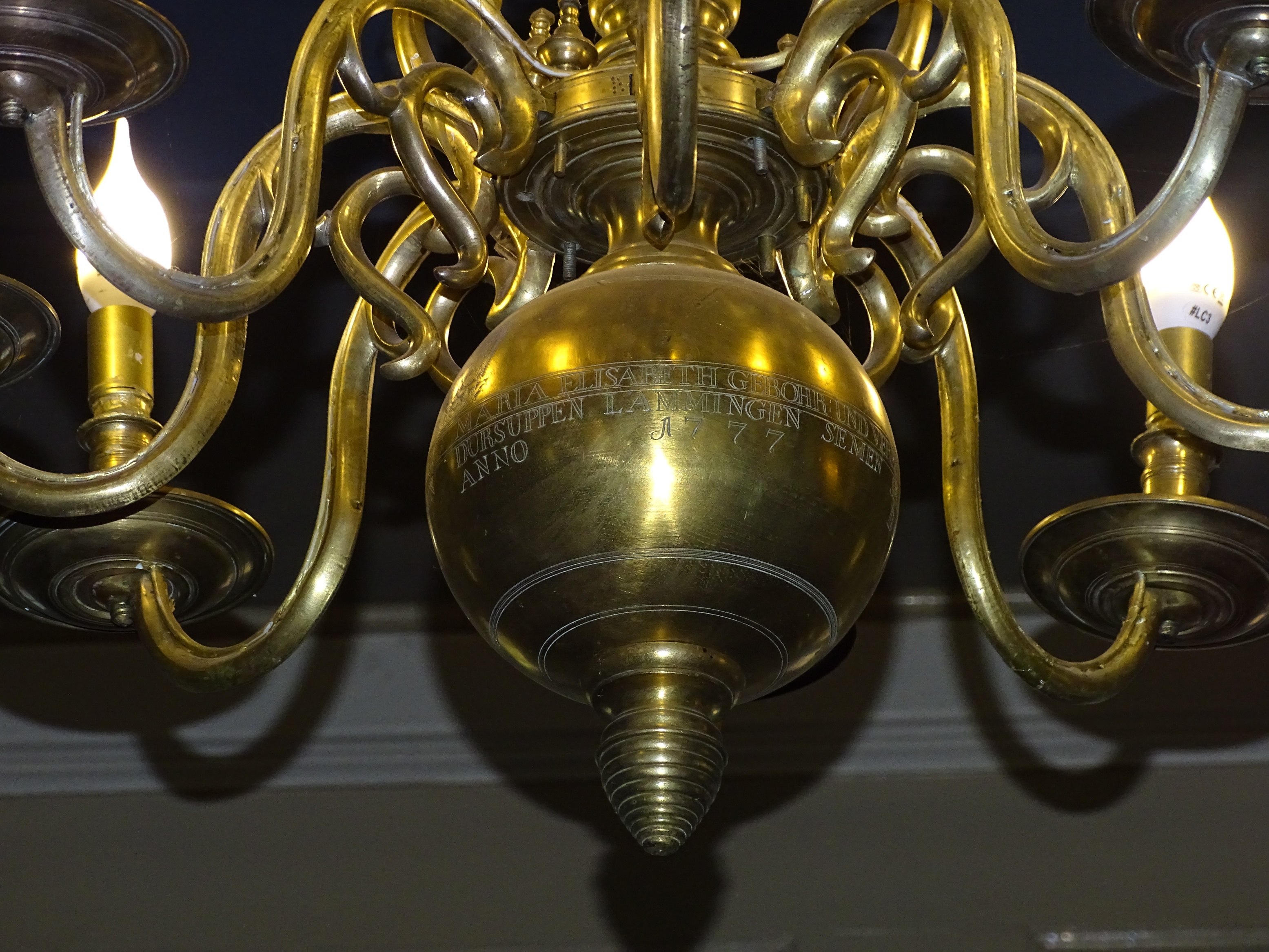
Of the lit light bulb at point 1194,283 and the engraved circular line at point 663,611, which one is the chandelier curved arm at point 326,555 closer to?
the engraved circular line at point 663,611

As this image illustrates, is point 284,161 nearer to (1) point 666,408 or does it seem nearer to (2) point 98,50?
(2) point 98,50

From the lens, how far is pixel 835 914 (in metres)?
2.75

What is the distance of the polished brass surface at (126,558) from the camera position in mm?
1246

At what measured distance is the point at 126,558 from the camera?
127 centimetres

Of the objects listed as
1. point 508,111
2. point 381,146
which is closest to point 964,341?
point 508,111

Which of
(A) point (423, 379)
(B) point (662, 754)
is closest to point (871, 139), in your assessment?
(B) point (662, 754)

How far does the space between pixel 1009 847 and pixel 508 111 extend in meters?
1.90

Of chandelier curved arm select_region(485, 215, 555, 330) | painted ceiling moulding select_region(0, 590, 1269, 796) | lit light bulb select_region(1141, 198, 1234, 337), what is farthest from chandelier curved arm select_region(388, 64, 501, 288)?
painted ceiling moulding select_region(0, 590, 1269, 796)

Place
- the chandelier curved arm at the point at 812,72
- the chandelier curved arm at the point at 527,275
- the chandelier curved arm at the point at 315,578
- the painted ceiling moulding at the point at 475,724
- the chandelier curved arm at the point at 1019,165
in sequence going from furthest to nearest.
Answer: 1. the painted ceiling moulding at the point at 475,724
2. the chandelier curved arm at the point at 527,275
3. the chandelier curved arm at the point at 315,578
4. the chandelier curved arm at the point at 812,72
5. the chandelier curved arm at the point at 1019,165

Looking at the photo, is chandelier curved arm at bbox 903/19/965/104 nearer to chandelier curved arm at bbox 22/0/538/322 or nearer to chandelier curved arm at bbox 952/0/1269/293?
chandelier curved arm at bbox 952/0/1269/293

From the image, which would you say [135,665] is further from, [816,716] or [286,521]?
[816,716]

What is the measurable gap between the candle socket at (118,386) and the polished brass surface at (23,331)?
28 millimetres

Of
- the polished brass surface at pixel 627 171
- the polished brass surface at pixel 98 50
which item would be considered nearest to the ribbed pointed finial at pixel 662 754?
the polished brass surface at pixel 627 171

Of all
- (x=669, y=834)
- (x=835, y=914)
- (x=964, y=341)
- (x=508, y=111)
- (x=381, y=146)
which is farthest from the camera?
(x=835, y=914)
